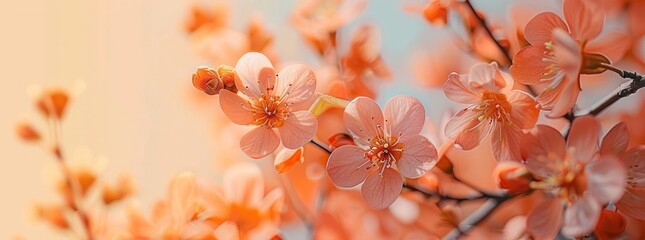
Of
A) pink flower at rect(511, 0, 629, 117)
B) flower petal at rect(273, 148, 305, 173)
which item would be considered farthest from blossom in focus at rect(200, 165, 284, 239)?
pink flower at rect(511, 0, 629, 117)

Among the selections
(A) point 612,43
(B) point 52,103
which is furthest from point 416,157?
(B) point 52,103

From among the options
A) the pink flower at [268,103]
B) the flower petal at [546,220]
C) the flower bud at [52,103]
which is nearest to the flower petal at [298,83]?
the pink flower at [268,103]

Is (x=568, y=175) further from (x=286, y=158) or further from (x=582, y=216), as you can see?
(x=286, y=158)

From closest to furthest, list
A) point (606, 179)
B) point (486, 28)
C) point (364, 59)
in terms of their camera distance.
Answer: point (606, 179) < point (486, 28) < point (364, 59)

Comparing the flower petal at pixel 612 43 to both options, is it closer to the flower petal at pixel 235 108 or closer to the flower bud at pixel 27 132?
the flower petal at pixel 235 108

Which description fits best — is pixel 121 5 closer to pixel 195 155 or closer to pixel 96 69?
pixel 96 69

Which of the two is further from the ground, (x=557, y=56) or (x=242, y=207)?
(x=557, y=56)

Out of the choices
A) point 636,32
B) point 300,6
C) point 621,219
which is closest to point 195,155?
point 300,6

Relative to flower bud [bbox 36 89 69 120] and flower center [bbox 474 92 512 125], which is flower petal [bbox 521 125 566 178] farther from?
flower bud [bbox 36 89 69 120]
